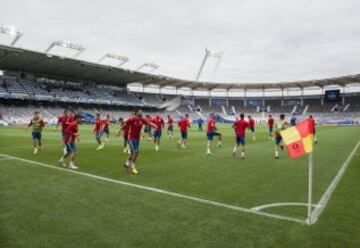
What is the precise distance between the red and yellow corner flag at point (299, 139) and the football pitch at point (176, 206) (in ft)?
4.36

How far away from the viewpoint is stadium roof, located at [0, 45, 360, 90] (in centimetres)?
5716

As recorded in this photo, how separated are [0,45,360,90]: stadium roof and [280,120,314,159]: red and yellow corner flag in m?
55.5

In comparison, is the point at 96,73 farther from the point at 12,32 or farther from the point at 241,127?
the point at 241,127

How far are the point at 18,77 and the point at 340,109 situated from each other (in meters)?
84.9

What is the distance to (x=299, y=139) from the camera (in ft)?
20.4

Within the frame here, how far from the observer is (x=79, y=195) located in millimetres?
7684

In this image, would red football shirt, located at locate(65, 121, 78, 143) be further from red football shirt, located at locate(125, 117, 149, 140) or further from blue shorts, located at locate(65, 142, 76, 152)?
red football shirt, located at locate(125, 117, 149, 140)

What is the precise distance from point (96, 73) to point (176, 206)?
6997cm

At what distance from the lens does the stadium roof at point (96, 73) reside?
188ft

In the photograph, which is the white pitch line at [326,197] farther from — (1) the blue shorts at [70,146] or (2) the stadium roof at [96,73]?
(2) the stadium roof at [96,73]

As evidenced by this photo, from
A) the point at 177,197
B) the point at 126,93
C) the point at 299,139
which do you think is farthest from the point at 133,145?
the point at 126,93

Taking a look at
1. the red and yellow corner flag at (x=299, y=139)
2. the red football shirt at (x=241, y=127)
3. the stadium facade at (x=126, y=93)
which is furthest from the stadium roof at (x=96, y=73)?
the red and yellow corner flag at (x=299, y=139)

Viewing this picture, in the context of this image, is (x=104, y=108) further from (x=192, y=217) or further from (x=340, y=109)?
(x=192, y=217)

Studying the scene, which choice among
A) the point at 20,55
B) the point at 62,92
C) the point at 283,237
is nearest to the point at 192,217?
the point at 283,237
